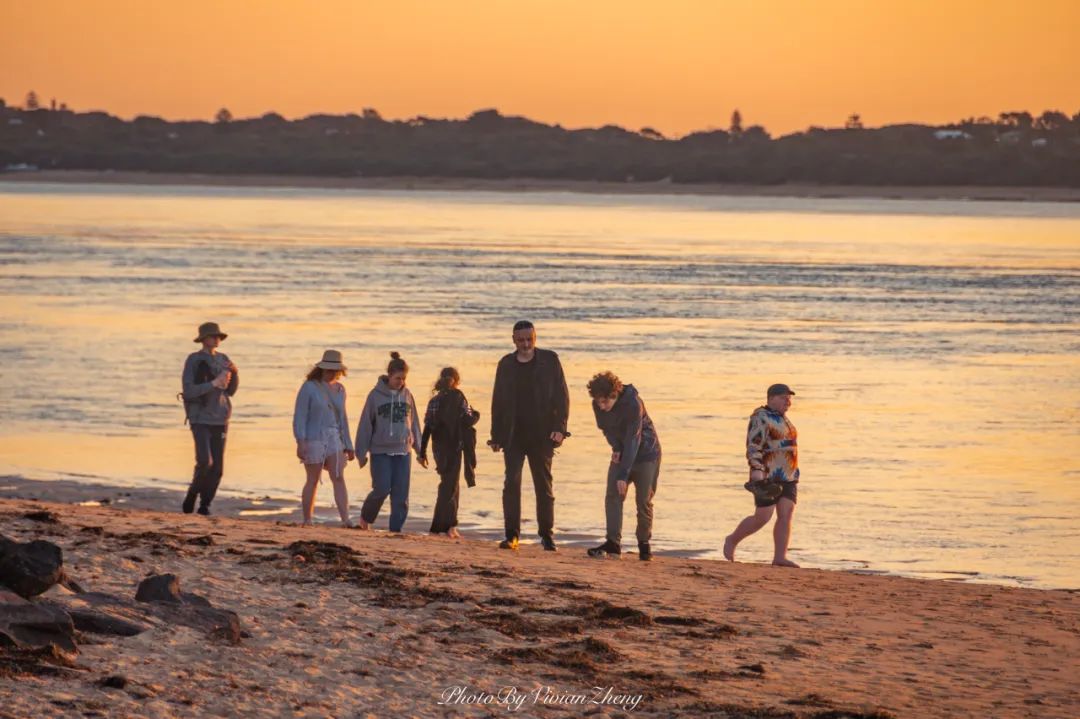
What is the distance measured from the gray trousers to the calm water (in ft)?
5.27

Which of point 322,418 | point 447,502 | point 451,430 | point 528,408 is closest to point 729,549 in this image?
point 528,408

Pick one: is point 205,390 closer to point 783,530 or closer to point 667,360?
point 783,530

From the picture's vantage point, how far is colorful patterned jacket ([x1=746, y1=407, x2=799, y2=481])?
12617 mm

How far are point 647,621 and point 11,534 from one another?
152 inches

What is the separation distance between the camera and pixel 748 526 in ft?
43.3

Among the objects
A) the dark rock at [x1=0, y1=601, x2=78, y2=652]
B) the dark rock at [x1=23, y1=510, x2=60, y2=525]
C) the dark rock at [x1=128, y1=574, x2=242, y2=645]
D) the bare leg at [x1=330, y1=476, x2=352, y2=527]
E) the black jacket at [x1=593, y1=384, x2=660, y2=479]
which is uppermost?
the black jacket at [x1=593, y1=384, x2=660, y2=479]

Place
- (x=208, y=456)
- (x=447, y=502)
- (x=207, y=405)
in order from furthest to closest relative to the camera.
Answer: (x=208, y=456), (x=207, y=405), (x=447, y=502)

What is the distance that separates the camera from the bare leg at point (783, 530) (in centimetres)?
1293

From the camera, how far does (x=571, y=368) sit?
2795cm

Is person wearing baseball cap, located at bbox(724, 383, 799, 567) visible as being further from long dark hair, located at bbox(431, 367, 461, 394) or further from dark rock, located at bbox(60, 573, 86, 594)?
dark rock, located at bbox(60, 573, 86, 594)

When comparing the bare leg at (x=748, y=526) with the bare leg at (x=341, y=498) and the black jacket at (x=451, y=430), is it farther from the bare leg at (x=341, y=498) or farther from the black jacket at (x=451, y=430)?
the bare leg at (x=341, y=498)

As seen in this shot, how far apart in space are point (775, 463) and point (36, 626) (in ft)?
19.7

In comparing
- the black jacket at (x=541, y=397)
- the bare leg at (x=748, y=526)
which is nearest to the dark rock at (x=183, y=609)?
the black jacket at (x=541, y=397)

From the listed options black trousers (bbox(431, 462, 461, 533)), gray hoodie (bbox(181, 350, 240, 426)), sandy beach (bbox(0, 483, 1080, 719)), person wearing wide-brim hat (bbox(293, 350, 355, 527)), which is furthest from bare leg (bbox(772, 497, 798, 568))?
gray hoodie (bbox(181, 350, 240, 426))
